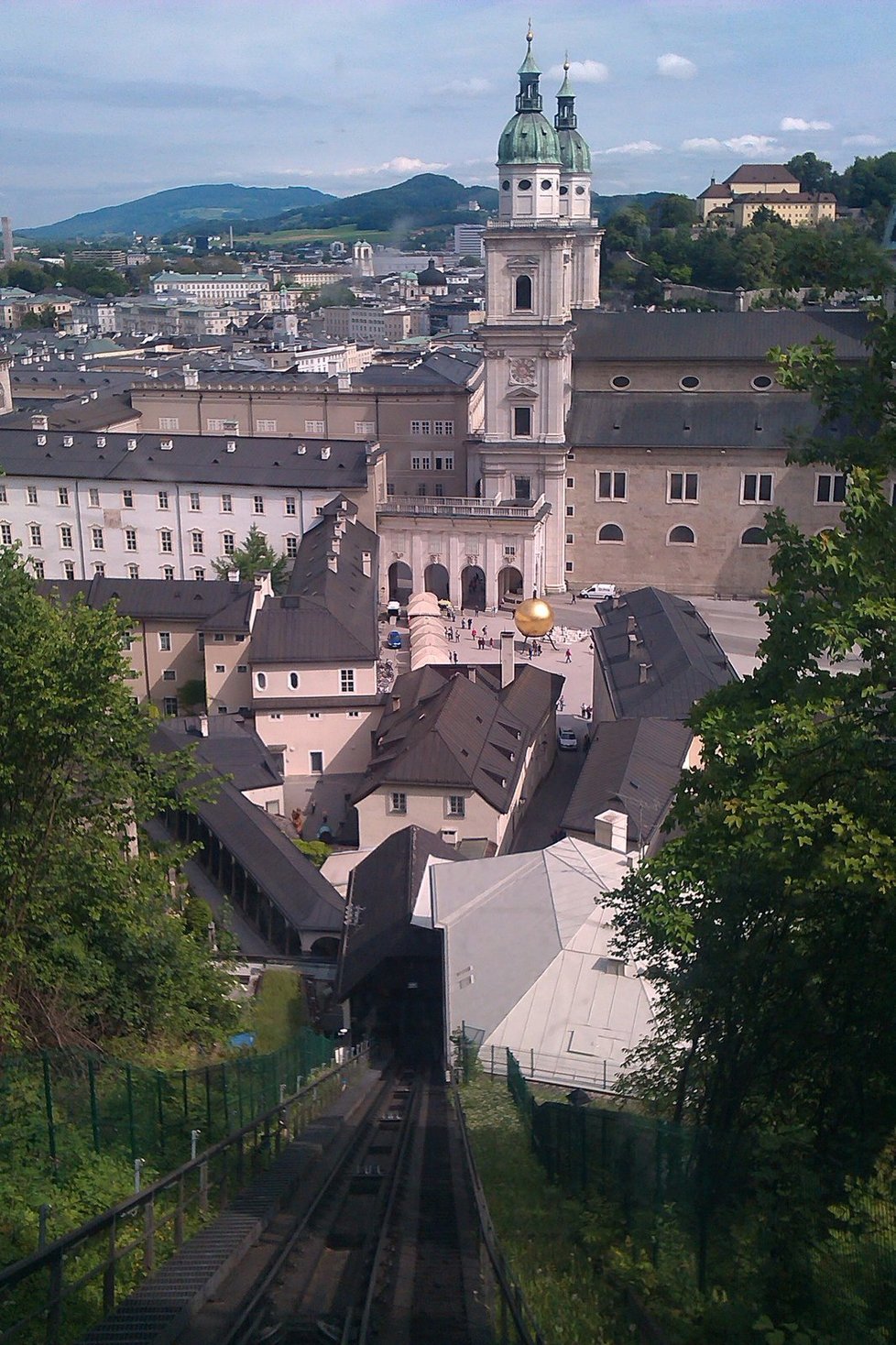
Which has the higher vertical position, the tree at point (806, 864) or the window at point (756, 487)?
the tree at point (806, 864)

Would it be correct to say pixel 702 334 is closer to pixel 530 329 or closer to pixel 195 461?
pixel 530 329

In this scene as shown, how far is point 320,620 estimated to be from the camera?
114 feet

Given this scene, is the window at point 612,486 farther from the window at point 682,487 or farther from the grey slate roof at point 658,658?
the grey slate roof at point 658,658

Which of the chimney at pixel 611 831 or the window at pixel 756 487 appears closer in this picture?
the chimney at pixel 611 831

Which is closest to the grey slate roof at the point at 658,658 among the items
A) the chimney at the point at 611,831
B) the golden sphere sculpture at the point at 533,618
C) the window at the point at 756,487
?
the golden sphere sculpture at the point at 533,618

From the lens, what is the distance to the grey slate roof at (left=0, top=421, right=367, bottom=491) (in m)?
48.4

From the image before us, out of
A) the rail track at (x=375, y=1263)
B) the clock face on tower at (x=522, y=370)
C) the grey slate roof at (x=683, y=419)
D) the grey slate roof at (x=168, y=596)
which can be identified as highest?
the clock face on tower at (x=522, y=370)

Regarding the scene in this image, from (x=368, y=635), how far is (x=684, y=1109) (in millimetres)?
24969

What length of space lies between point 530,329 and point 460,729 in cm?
2632

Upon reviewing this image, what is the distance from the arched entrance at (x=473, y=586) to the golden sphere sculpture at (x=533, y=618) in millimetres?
6620

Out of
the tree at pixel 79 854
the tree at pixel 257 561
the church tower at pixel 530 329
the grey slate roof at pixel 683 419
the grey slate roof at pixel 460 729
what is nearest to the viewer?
the tree at pixel 79 854

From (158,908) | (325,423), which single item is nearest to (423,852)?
(158,908)

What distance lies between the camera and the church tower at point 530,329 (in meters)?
50.6

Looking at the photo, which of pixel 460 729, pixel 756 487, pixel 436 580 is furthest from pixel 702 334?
pixel 460 729
